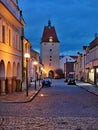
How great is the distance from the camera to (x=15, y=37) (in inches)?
1623

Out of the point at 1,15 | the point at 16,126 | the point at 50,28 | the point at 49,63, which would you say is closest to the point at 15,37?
the point at 1,15

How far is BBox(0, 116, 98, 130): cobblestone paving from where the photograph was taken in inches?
568

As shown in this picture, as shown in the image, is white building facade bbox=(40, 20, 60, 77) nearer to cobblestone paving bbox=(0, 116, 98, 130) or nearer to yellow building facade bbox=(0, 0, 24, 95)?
yellow building facade bbox=(0, 0, 24, 95)

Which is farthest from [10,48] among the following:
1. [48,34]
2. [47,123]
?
[48,34]

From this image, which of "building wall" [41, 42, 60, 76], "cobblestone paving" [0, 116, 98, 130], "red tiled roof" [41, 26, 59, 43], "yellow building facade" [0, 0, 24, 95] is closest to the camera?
"cobblestone paving" [0, 116, 98, 130]

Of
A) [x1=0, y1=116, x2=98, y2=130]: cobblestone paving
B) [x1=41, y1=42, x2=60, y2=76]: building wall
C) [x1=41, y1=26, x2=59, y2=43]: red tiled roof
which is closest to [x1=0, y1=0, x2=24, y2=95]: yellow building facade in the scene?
[x1=0, y1=116, x2=98, y2=130]: cobblestone paving

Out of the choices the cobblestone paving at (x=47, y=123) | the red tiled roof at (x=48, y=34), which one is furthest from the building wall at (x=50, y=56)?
the cobblestone paving at (x=47, y=123)

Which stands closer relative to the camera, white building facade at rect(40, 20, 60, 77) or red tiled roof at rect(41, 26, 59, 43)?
white building facade at rect(40, 20, 60, 77)

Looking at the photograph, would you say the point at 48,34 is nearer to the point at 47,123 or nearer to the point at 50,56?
the point at 50,56

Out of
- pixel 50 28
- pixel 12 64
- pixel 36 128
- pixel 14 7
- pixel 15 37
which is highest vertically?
pixel 50 28

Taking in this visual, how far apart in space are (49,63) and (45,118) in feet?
429

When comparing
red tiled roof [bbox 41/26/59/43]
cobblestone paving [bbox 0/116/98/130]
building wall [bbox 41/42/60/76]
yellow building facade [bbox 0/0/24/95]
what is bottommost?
cobblestone paving [bbox 0/116/98/130]

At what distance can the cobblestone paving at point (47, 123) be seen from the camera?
14438 millimetres

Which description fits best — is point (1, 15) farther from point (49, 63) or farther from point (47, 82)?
point (49, 63)
